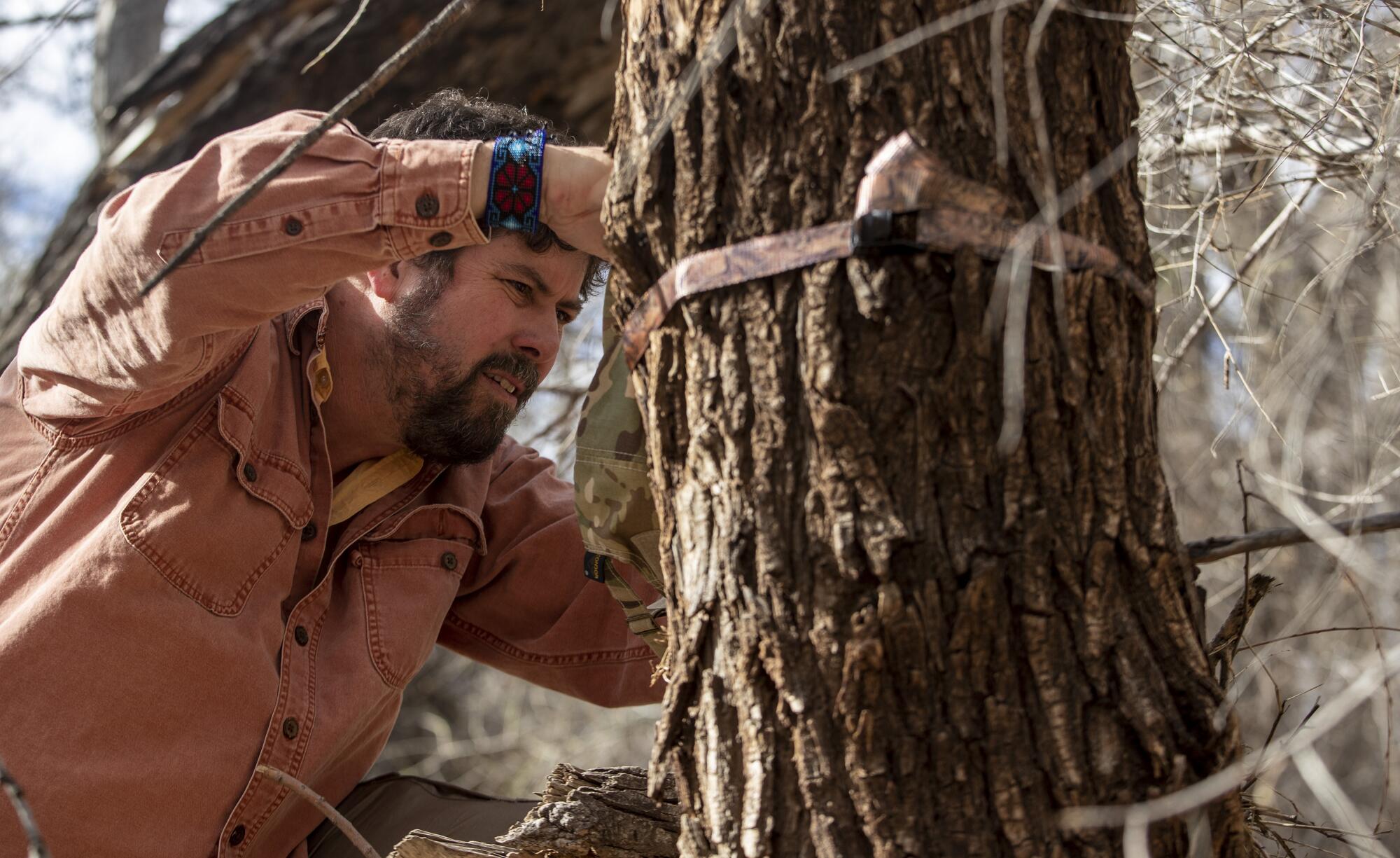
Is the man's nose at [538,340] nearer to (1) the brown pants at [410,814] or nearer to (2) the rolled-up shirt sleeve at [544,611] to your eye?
(2) the rolled-up shirt sleeve at [544,611]

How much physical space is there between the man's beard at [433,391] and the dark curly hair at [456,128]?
9 cm

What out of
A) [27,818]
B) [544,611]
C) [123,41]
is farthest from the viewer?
[123,41]

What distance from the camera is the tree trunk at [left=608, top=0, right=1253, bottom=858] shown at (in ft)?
3.71

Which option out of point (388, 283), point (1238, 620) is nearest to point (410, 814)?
point (388, 283)

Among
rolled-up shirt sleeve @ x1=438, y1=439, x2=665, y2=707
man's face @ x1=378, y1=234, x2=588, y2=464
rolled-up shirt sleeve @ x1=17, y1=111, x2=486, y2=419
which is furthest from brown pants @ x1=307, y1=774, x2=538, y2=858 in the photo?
rolled-up shirt sleeve @ x1=17, y1=111, x2=486, y2=419

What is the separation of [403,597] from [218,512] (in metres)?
0.40

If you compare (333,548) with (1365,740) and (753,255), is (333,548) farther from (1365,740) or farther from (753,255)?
(1365,740)

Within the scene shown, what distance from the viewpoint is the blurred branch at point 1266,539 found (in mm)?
1187

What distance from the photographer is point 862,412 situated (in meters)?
1.15

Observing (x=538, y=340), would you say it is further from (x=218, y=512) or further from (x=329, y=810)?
(x=329, y=810)

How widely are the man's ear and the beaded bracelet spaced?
767 millimetres

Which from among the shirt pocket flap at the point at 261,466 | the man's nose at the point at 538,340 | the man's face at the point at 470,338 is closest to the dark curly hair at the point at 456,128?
the man's face at the point at 470,338

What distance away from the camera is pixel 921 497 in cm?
114

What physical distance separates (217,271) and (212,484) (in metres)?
0.50
